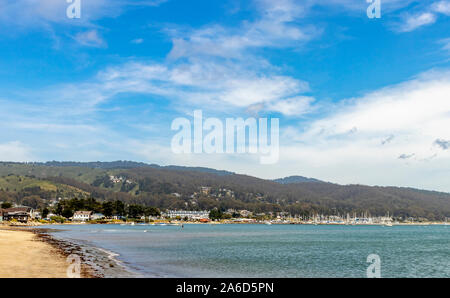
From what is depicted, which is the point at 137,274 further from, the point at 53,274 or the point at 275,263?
the point at 275,263

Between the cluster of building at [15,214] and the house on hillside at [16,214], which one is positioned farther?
the house on hillside at [16,214]

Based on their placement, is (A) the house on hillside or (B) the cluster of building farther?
(A) the house on hillside

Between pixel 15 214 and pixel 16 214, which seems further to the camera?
pixel 15 214

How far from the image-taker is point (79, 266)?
37656 millimetres
